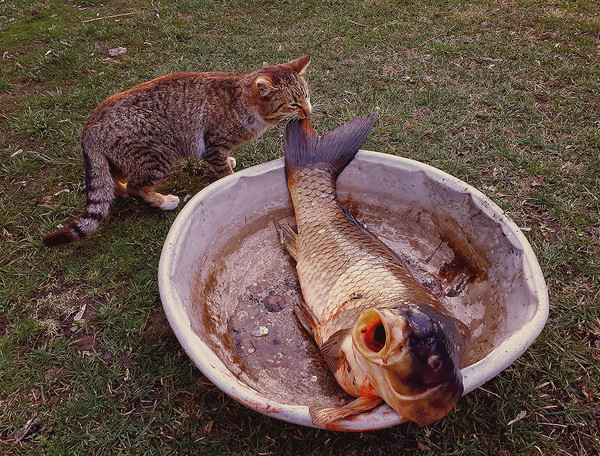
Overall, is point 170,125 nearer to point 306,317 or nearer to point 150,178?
point 150,178

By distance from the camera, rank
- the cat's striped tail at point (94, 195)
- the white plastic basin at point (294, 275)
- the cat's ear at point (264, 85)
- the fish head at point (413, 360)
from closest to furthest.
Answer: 1. the fish head at point (413, 360)
2. the white plastic basin at point (294, 275)
3. the cat's striped tail at point (94, 195)
4. the cat's ear at point (264, 85)

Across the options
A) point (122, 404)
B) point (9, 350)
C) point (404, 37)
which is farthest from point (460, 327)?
point (404, 37)

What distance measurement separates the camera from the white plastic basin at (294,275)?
181cm

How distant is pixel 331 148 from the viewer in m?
2.73

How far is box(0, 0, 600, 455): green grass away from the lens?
2.12 meters

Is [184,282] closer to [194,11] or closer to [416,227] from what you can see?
[416,227]

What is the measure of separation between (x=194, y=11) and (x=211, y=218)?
17.1 ft

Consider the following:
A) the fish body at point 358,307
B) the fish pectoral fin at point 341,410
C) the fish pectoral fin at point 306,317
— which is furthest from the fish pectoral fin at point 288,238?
the fish pectoral fin at point 341,410

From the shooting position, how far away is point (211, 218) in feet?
8.18

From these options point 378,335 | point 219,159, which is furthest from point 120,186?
point 378,335

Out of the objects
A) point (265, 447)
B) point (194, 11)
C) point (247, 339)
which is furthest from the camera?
point (194, 11)

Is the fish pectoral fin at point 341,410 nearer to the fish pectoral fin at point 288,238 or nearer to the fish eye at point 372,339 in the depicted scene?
the fish eye at point 372,339

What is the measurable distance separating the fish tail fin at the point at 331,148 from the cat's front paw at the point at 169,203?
1088mm

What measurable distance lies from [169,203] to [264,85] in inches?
45.6
